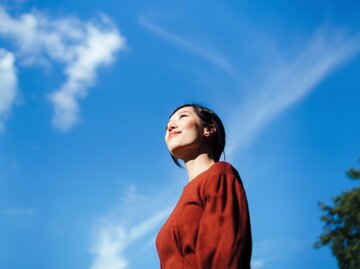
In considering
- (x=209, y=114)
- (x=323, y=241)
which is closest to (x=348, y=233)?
(x=323, y=241)

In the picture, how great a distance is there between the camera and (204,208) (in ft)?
7.84

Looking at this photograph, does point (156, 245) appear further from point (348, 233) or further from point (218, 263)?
point (348, 233)

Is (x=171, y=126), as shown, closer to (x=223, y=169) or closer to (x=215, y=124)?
(x=215, y=124)

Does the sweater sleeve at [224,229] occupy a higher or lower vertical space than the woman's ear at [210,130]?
lower

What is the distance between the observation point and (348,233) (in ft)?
62.7

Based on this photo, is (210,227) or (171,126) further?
(171,126)

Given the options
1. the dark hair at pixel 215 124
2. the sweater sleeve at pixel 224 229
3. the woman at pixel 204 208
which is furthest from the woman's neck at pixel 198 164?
the sweater sleeve at pixel 224 229

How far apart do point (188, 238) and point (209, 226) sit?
6.9 inches

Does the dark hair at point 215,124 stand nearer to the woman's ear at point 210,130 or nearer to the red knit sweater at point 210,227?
the woman's ear at point 210,130

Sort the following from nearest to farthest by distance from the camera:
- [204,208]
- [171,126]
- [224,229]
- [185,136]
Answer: [224,229] < [204,208] < [185,136] < [171,126]

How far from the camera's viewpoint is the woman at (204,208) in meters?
2.05

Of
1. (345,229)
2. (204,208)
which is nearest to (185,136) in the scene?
(204,208)

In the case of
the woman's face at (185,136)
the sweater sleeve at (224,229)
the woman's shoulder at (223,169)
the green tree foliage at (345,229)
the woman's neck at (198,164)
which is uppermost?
Result: the green tree foliage at (345,229)

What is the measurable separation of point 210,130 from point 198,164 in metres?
0.29
